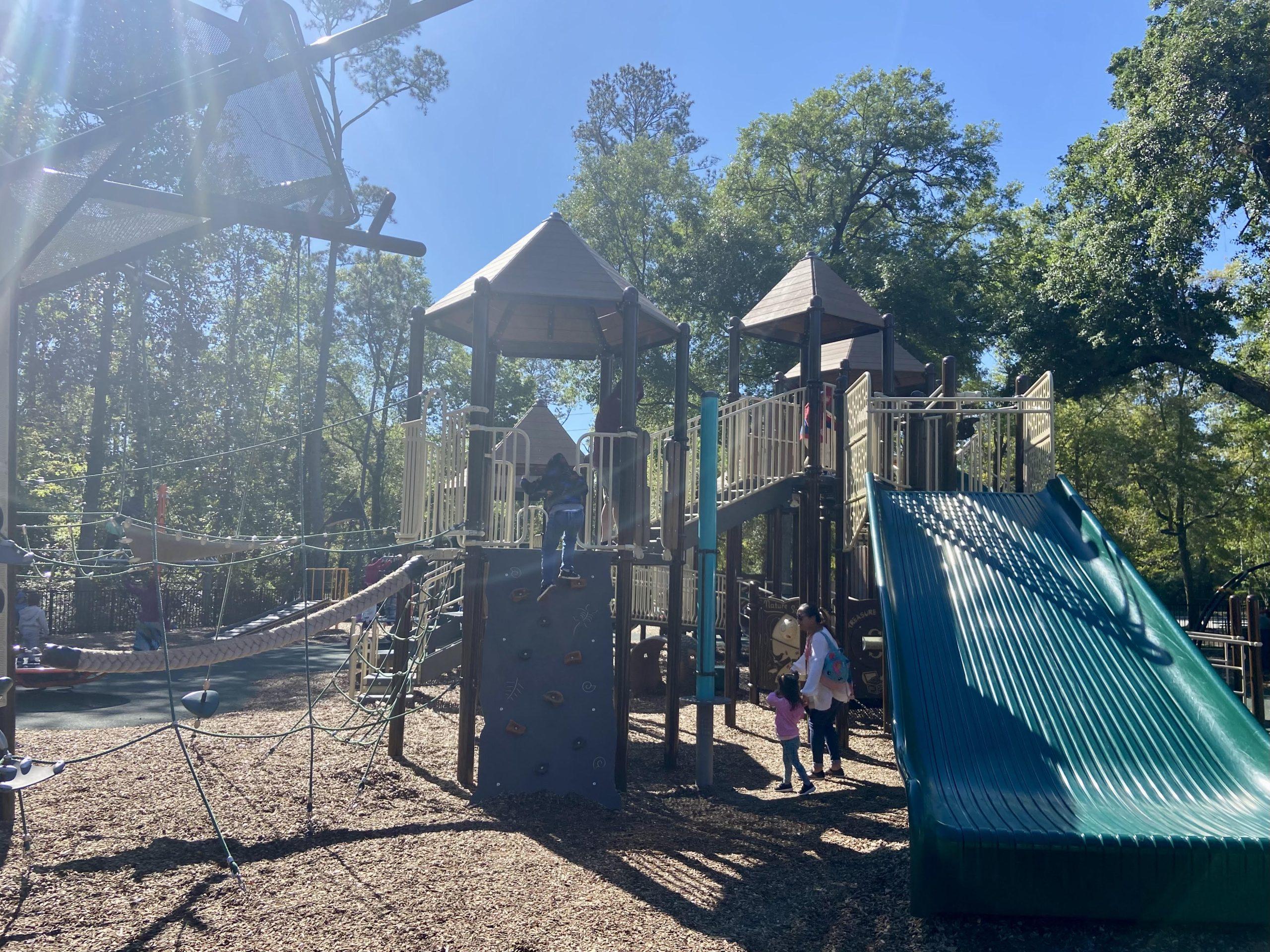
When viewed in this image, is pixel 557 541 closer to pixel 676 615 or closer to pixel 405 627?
pixel 676 615

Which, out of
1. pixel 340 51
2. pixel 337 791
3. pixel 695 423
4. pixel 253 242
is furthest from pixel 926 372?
pixel 253 242

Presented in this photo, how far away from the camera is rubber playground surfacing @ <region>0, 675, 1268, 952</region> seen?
4.59 metres

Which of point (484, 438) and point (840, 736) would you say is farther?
point (840, 736)

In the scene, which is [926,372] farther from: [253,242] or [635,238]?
[253,242]

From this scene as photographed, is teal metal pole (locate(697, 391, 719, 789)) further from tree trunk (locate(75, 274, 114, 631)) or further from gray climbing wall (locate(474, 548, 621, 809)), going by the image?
tree trunk (locate(75, 274, 114, 631))

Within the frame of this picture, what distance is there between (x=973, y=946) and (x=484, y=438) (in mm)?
5105

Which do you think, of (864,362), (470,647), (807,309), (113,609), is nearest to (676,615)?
(470,647)

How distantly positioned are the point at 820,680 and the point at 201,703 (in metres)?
5.03

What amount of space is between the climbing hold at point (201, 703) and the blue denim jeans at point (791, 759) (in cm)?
465

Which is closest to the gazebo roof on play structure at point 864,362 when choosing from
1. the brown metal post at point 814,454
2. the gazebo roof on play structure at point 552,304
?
the brown metal post at point 814,454

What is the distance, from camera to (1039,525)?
8.91 meters

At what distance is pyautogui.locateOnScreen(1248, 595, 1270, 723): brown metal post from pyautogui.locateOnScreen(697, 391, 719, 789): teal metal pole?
7.49 metres

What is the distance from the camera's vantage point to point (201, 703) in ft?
17.5

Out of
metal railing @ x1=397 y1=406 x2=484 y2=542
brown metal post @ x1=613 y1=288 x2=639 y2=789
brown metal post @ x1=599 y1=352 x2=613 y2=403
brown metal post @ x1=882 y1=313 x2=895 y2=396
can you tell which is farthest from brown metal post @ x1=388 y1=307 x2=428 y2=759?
brown metal post @ x1=882 y1=313 x2=895 y2=396
